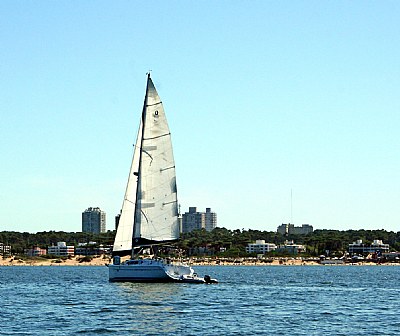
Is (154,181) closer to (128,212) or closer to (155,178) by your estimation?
(155,178)

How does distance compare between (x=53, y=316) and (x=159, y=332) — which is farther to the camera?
(x=53, y=316)

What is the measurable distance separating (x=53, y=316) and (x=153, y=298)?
18086 mm

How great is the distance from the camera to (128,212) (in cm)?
11888

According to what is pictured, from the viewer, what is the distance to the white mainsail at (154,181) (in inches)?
4545

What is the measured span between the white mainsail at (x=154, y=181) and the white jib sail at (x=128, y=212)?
966 mm

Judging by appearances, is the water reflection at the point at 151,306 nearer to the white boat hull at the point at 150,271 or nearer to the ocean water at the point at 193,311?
the ocean water at the point at 193,311

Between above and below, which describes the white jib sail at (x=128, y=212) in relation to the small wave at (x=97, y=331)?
above

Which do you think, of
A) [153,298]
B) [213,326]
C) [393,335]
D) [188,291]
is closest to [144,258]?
[188,291]

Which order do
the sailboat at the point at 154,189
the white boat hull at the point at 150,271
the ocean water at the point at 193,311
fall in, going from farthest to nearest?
the sailboat at the point at 154,189 < the white boat hull at the point at 150,271 < the ocean water at the point at 193,311

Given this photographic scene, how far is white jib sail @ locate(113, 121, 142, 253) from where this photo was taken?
118 metres

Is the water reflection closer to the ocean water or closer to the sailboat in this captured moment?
the ocean water

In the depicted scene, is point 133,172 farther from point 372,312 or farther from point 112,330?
point 112,330

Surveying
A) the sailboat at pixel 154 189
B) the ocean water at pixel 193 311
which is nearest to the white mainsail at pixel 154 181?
the sailboat at pixel 154 189

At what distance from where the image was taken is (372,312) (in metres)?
78.9
